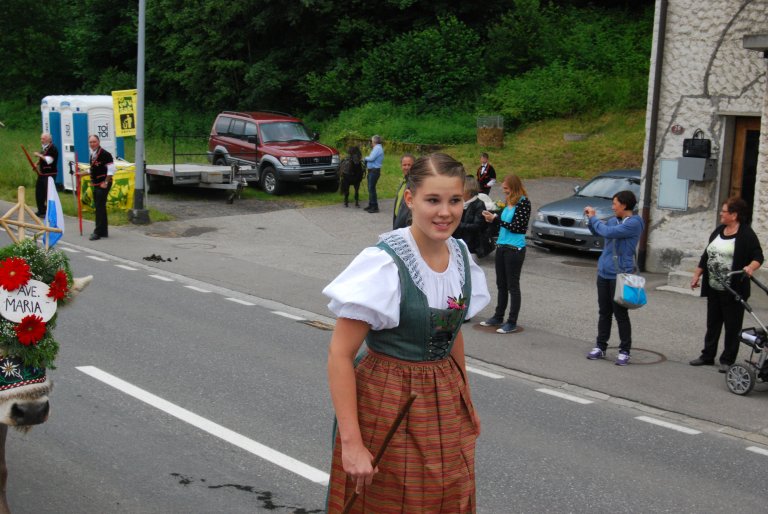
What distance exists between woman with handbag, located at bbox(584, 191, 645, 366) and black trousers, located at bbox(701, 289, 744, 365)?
83cm

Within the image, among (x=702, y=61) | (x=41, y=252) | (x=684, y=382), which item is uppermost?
(x=702, y=61)

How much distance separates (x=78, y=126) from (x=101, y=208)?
26.6 feet

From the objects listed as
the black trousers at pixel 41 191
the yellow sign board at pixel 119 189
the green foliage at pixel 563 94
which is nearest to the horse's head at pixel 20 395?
the black trousers at pixel 41 191

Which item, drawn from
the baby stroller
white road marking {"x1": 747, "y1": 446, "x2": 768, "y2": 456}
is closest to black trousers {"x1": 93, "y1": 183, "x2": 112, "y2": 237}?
the baby stroller

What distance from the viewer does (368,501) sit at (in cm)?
371

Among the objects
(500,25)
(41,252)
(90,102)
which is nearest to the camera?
(41,252)

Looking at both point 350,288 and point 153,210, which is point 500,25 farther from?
point 350,288

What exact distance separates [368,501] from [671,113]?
13.3 meters

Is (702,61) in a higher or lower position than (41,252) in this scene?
higher

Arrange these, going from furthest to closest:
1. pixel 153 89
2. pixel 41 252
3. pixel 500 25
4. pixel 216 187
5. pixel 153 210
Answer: pixel 153 89, pixel 500 25, pixel 216 187, pixel 153 210, pixel 41 252

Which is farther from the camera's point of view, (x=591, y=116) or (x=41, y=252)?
(x=591, y=116)

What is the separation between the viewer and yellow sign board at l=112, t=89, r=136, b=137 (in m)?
20.4

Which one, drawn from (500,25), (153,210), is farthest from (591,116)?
(153,210)

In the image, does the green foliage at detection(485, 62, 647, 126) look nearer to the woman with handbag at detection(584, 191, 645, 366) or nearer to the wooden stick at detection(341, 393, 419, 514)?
the woman with handbag at detection(584, 191, 645, 366)
